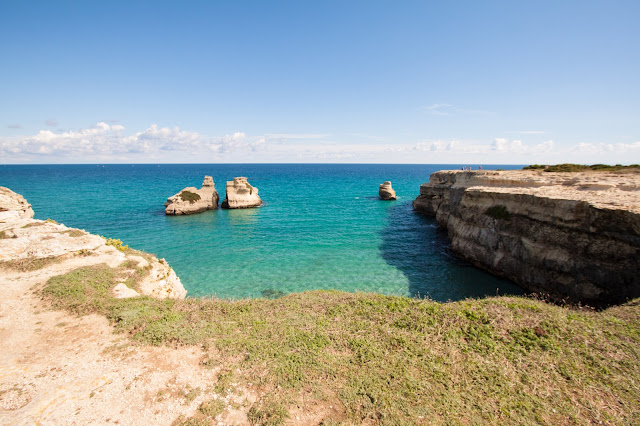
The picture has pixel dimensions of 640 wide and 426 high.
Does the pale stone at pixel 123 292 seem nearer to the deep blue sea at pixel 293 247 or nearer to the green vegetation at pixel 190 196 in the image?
the deep blue sea at pixel 293 247

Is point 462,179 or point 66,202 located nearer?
point 462,179

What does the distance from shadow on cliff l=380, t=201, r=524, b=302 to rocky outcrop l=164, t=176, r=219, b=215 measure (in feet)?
113

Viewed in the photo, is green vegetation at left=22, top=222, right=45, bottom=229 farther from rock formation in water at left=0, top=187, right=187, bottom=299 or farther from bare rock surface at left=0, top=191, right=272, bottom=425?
bare rock surface at left=0, top=191, right=272, bottom=425

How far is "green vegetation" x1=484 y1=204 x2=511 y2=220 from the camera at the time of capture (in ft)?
77.1

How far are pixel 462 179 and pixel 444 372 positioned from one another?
3215cm

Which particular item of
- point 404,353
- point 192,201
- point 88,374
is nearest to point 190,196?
point 192,201

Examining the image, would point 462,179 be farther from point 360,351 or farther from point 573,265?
point 360,351

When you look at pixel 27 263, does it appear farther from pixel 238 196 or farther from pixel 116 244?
pixel 238 196

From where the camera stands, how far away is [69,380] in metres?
7.38

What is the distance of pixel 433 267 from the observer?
83.5 ft

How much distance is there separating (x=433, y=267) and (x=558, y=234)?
31.7 feet

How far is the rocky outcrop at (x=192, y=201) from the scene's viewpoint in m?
47.6

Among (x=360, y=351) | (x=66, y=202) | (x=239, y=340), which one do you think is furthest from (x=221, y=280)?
(x=66, y=202)

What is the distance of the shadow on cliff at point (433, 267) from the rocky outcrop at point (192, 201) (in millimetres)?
34575
